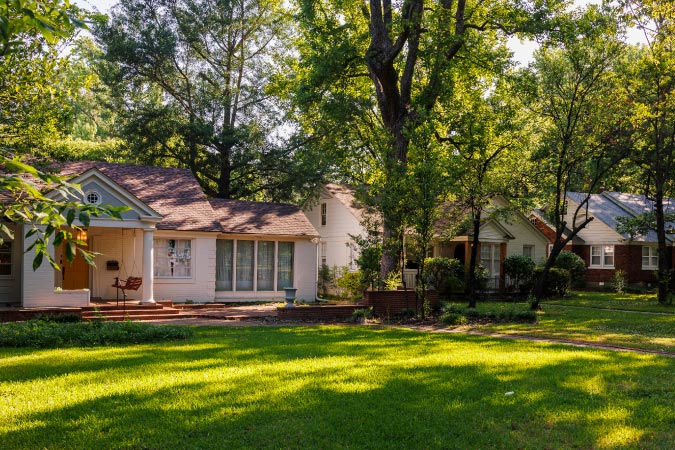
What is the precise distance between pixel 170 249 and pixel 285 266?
5.12m

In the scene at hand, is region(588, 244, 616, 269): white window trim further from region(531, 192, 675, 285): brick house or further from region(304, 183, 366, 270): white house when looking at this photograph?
region(304, 183, 366, 270): white house

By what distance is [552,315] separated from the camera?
807 inches

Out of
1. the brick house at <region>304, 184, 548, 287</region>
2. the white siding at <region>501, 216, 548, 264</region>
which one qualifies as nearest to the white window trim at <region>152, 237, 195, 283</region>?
the brick house at <region>304, 184, 548, 287</region>

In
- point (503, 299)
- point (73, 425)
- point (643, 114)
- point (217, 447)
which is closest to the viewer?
point (217, 447)

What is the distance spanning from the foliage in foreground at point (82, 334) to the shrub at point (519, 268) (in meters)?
21.2

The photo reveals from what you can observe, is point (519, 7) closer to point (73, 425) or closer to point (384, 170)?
point (384, 170)

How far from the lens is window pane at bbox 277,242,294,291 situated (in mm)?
25203

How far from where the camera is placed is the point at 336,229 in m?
31.0

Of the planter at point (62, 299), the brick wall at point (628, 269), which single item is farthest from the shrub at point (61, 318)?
the brick wall at point (628, 269)

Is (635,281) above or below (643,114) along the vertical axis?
below

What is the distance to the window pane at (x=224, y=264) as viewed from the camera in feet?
78.2

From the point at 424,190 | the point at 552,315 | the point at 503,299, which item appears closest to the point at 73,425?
the point at 424,190

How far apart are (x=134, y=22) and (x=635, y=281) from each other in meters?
32.1

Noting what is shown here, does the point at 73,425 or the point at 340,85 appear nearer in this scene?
the point at 73,425
